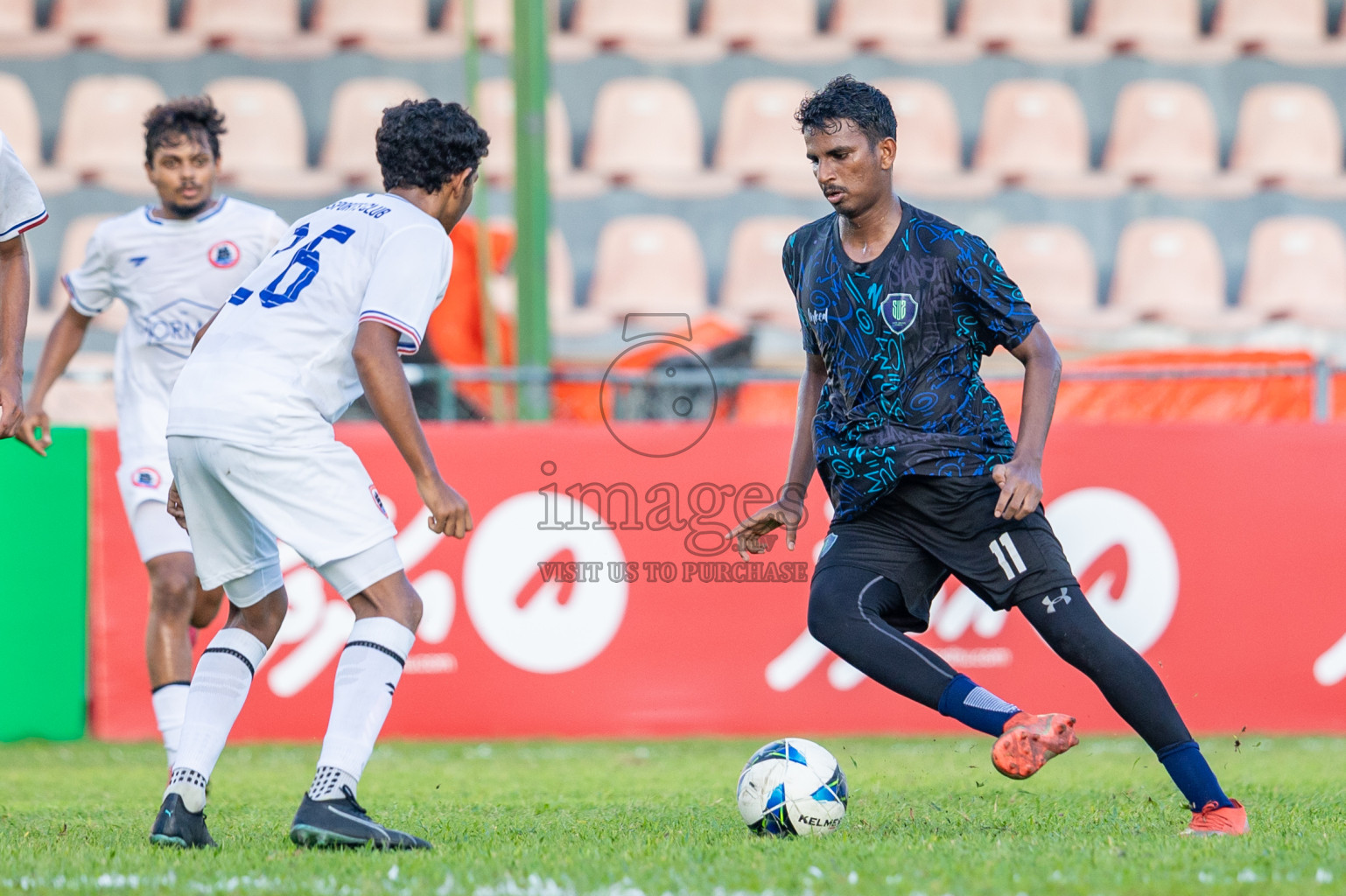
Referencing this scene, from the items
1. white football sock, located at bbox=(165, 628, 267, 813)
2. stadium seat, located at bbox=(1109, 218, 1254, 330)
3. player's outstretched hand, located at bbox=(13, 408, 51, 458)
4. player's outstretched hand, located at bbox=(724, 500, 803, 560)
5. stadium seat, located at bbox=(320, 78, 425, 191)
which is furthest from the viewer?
stadium seat, located at bbox=(320, 78, 425, 191)

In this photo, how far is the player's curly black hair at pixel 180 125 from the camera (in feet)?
18.4

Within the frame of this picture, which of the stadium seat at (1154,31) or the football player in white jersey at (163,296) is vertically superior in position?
the stadium seat at (1154,31)

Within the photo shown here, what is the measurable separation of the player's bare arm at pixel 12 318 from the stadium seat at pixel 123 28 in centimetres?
932

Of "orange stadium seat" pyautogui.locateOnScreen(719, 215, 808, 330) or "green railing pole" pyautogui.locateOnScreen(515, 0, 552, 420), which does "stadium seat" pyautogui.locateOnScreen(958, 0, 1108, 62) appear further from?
"green railing pole" pyautogui.locateOnScreen(515, 0, 552, 420)

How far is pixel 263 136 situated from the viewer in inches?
514

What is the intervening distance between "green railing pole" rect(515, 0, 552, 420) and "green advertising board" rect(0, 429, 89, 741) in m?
2.66

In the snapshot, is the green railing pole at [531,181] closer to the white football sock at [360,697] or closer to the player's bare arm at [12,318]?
the player's bare arm at [12,318]

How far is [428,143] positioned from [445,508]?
3.24 ft

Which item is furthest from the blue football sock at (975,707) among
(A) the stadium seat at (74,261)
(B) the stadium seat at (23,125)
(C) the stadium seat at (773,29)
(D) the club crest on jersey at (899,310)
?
(C) the stadium seat at (773,29)

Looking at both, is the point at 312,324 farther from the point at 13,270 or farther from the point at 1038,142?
the point at 1038,142

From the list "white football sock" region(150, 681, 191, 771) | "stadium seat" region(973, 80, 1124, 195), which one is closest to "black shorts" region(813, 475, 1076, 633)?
"white football sock" region(150, 681, 191, 771)

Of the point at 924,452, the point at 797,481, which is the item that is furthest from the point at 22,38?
the point at 924,452

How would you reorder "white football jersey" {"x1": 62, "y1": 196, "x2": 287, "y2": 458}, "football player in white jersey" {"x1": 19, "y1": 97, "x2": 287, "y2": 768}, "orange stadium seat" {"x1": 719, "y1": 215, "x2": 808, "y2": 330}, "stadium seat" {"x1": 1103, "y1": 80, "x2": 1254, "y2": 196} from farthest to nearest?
"stadium seat" {"x1": 1103, "y1": 80, "x2": 1254, "y2": 196} → "orange stadium seat" {"x1": 719, "y1": 215, "x2": 808, "y2": 330} → "white football jersey" {"x1": 62, "y1": 196, "x2": 287, "y2": 458} → "football player in white jersey" {"x1": 19, "y1": 97, "x2": 287, "y2": 768}

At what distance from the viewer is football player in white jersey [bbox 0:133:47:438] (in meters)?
4.64
